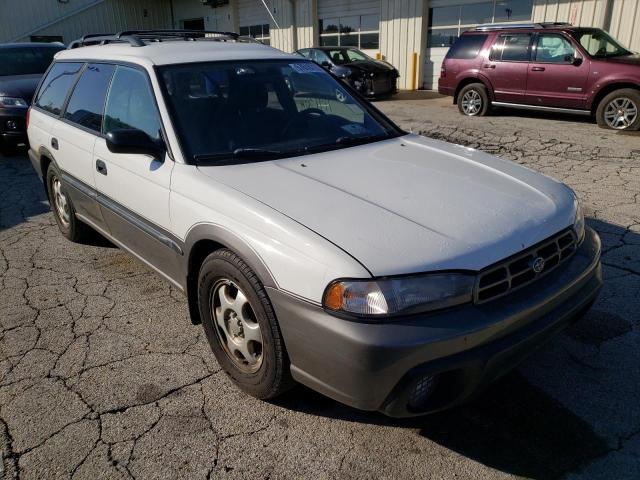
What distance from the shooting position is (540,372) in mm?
2848

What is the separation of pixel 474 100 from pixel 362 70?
369cm

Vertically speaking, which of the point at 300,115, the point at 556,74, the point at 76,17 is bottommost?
the point at 556,74

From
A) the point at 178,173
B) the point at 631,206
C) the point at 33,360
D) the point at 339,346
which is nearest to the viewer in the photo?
the point at 339,346

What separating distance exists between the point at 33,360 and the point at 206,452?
1.41 m

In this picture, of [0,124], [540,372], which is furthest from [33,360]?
[0,124]

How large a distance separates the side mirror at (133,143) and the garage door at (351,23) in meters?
15.8

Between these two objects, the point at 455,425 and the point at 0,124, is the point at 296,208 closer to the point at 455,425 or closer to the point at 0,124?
the point at 455,425

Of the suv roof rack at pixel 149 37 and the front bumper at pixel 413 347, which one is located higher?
the suv roof rack at pixel 149 37

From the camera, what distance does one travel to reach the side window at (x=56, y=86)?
4332 millimetres

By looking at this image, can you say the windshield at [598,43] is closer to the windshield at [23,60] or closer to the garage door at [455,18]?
the garage door at [455,18]

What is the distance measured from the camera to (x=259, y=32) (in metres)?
22.9

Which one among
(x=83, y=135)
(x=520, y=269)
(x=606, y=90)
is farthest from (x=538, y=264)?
(x=606, y=90)

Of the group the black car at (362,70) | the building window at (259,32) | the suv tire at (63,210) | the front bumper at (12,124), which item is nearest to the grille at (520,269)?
the suv tire at (63,210)

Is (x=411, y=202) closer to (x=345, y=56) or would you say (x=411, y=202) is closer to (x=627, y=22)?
(x=627, y=22)
